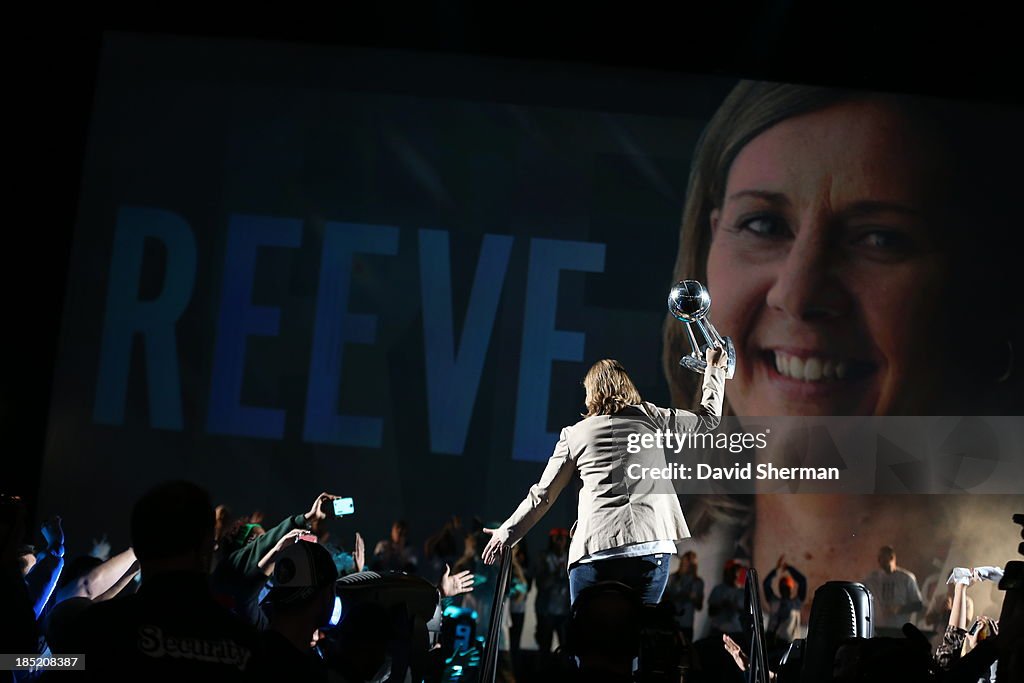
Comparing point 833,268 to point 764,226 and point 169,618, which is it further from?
point 169,618

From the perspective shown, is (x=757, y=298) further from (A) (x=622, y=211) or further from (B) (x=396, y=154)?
(B) (x=396, y=154)

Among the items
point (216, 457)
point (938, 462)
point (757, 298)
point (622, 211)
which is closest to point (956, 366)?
point (938, 462)

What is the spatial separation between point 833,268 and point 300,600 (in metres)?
7.99

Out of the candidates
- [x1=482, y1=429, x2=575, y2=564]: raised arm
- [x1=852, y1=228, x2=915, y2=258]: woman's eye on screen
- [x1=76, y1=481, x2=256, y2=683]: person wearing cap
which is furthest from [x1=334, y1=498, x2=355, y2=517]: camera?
[x1=852, y1=228, x2=915, y2=258]: woman's eye on screen

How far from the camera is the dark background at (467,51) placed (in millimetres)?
9391

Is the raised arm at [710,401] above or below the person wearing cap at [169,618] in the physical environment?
above

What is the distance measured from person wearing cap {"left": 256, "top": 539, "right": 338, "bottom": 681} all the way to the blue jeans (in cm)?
196

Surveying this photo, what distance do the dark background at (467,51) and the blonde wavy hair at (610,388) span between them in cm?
594

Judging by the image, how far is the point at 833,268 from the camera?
932 centimetres

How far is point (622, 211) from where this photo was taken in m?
9.42

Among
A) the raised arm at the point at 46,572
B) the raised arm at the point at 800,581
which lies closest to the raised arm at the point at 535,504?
the raised arm at the point at 46,572

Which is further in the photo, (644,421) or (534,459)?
(534,459)

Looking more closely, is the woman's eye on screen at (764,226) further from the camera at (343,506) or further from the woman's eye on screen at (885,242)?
the camera at (343,506)

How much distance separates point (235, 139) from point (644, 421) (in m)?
6.40
